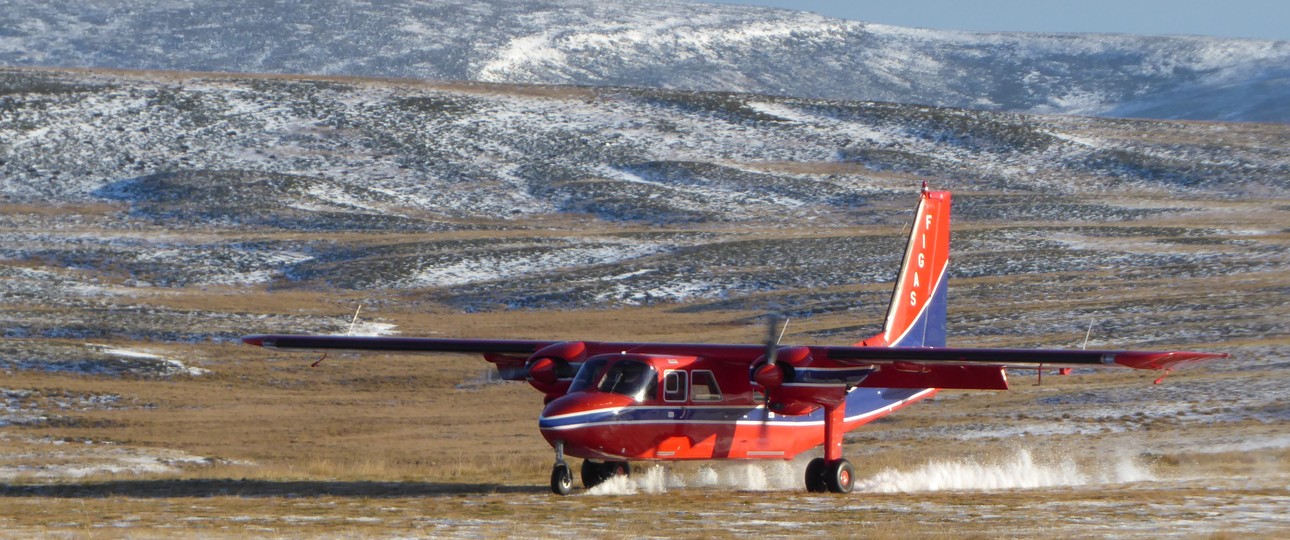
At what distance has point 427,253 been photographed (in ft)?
251

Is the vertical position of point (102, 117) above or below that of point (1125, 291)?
above

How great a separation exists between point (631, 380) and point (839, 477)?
4211mm

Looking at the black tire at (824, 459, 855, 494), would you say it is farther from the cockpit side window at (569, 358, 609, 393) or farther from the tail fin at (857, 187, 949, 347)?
the cockpit side window at (569, 358, 609, 393)

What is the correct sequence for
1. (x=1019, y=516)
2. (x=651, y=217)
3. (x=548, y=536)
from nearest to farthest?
(x=548, y=536) → (x=1019, y=516) → (x=651, y=217)

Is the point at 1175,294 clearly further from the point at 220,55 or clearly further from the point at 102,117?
the point at 220,55

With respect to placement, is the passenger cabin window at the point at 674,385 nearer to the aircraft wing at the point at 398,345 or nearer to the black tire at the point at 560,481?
the black tire at the point at 560,481

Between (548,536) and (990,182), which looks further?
(990,182)

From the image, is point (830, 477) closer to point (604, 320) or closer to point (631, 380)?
point (631, 380)

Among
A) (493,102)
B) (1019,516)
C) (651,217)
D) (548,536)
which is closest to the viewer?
(548,536)

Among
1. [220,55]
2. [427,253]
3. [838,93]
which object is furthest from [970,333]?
[220,55]

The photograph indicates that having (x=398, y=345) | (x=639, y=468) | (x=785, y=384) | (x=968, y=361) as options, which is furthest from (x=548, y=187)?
(x=968, y=361)

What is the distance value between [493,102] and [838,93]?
278 feet

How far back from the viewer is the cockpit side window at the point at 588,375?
25.0m

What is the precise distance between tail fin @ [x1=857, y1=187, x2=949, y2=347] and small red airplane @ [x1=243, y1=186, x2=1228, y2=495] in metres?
0.89
